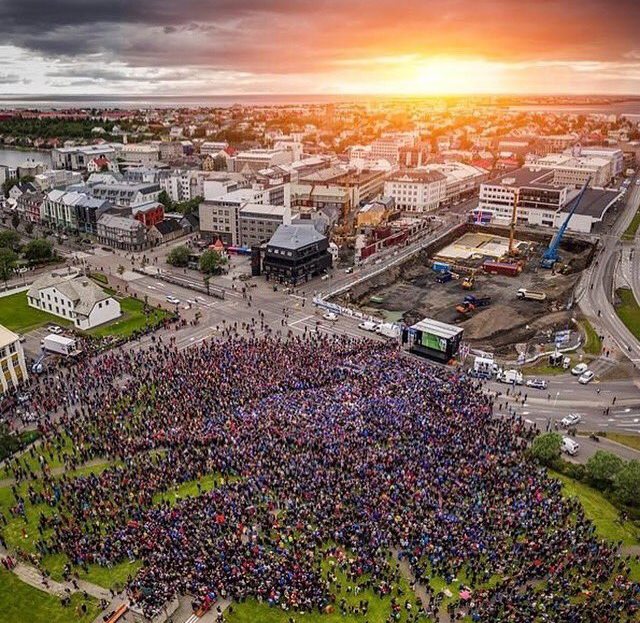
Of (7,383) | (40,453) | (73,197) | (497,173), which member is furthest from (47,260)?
(497,173)

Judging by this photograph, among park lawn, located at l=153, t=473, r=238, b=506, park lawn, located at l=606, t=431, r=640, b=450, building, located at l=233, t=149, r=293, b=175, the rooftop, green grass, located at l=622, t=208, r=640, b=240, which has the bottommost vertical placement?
park lawn, located at l=606, t=431, r=640, b=450

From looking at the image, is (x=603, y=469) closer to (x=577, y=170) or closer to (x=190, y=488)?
(x=190, y=488)

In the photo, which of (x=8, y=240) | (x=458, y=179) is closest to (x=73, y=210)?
(x=8, y=240)

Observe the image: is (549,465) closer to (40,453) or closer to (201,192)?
(40,453)

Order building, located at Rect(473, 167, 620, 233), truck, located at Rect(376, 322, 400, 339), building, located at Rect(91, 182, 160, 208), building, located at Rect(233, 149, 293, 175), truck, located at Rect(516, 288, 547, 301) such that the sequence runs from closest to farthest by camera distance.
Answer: truck, located at Rect(376, 322, 400, 339)
truck, located at Rect(516, 288, 547, 301)
building, located at Rect(91, 182, 160, 208)
building, located at Rect(473, 167, 620, 233)
building, located at Rect(233, 149, 293, 175)

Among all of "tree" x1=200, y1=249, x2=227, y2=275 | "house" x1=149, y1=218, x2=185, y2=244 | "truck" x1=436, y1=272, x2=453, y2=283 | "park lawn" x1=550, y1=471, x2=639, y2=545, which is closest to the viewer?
"park lawn" x1=550, y1=471, x2=639, y2=545

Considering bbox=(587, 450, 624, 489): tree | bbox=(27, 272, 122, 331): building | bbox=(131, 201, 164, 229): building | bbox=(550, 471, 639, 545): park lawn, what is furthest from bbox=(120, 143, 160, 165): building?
bbox=(587, 450, 624, 489): tree

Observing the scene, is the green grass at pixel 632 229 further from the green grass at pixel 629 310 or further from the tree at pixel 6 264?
the tree at pixel 6 264

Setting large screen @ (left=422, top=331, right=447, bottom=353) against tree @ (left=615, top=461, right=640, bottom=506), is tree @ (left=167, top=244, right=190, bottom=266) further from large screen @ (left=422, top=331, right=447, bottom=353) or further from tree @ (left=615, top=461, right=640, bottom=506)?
tree @ (left=615, top=461, right=640, bottom=506)

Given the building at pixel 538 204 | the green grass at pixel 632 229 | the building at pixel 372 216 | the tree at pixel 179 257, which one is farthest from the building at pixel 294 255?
the green grass at pixel 632 229
